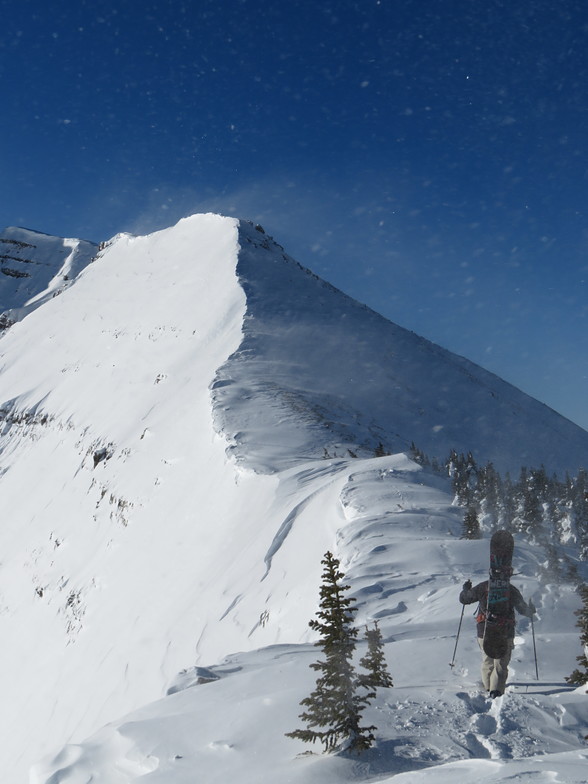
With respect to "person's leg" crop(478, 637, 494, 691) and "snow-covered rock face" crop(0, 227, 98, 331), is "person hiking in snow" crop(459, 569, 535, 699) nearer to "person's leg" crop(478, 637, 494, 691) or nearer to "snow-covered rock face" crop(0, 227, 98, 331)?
"person's leg" crop(478, 637, 494, 691)

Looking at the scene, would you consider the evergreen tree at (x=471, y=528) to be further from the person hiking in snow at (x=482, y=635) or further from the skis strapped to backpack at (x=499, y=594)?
the skis strapped to backpack at (x=499, y=594)

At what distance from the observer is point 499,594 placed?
6.75m

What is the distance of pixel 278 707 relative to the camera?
5758 mm

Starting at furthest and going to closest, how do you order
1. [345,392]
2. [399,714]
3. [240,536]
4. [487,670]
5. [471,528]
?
[345,392] → [240,536] → [471,528] → [487,670] → [399,714]

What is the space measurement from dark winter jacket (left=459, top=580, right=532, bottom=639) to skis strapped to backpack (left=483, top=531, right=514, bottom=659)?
0.03 m

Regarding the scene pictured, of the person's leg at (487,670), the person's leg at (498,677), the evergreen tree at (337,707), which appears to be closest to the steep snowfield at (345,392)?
the person's leg at (487,670)

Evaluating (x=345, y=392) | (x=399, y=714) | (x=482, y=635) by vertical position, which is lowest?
(x=399, y=714)

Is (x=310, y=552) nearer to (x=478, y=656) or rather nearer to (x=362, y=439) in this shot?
(x=478, y=656)

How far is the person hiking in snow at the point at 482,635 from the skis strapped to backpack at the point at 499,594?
2.1 inches

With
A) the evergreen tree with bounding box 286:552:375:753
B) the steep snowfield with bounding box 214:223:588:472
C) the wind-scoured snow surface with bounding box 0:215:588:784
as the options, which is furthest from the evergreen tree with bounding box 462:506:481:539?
the evergreen tree with bounding box 286:552:375:753

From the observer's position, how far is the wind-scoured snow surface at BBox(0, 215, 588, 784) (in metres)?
5.38

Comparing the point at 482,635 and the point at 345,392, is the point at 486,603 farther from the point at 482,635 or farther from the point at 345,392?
the point at 345,392

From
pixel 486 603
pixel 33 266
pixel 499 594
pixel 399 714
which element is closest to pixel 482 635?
pixel 486 603

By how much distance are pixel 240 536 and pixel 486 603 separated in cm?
1060
